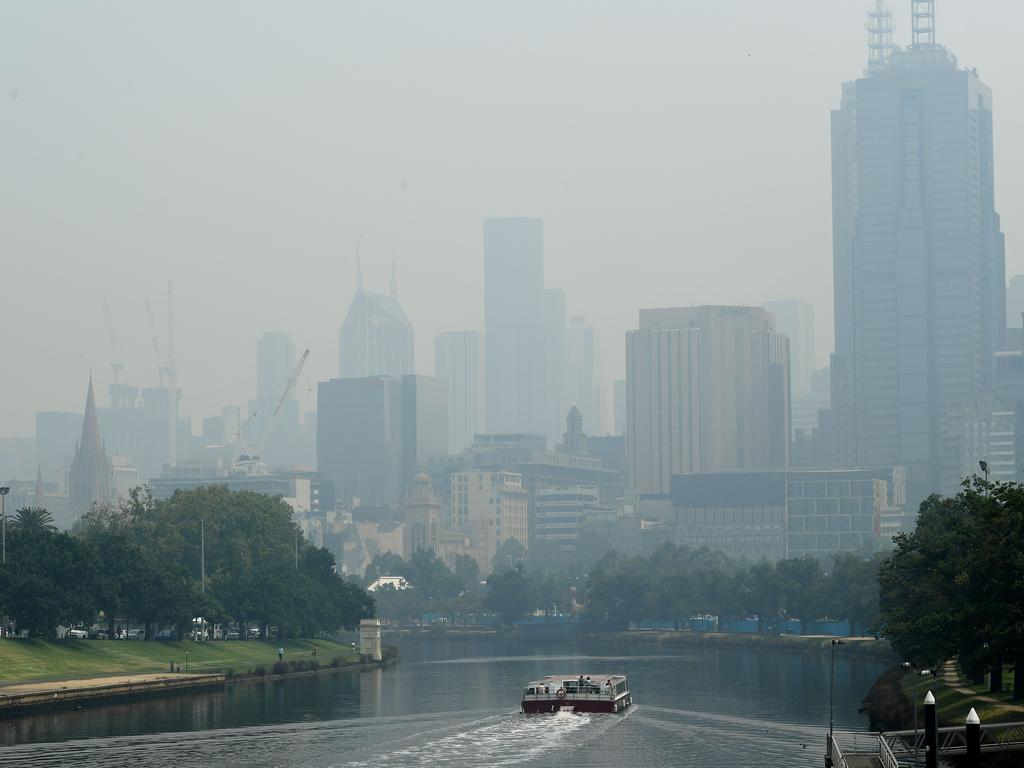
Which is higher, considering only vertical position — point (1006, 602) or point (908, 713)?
point (1006, 602)

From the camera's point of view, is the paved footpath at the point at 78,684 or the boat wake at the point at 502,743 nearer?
the boat wake at the point at 502,743

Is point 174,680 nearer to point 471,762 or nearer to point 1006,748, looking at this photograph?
point 471,762

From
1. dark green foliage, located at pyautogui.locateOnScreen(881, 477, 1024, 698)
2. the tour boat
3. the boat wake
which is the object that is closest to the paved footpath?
the boat wake

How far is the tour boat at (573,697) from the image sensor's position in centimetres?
16162

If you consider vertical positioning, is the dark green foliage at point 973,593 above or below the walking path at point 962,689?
above

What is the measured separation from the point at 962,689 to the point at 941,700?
491 centimetres

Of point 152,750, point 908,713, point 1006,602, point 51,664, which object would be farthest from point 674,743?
point 51,664

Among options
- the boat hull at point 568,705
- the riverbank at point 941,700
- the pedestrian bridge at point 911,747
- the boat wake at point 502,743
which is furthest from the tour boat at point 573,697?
the pedestrian bridge at point 911,747

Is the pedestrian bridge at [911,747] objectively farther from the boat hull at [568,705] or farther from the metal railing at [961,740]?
the boat hull at [568,705]

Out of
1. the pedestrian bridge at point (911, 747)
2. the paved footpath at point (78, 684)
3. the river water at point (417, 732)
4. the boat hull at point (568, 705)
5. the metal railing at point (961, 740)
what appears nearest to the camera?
the metal railing at point (961, 740)

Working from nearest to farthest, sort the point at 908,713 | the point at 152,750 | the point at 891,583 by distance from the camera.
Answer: the point at 152,750
the point at 908,713
the point at 891,583

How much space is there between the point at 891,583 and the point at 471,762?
70.9 meters

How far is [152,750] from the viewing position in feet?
431

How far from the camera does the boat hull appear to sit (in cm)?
16075
